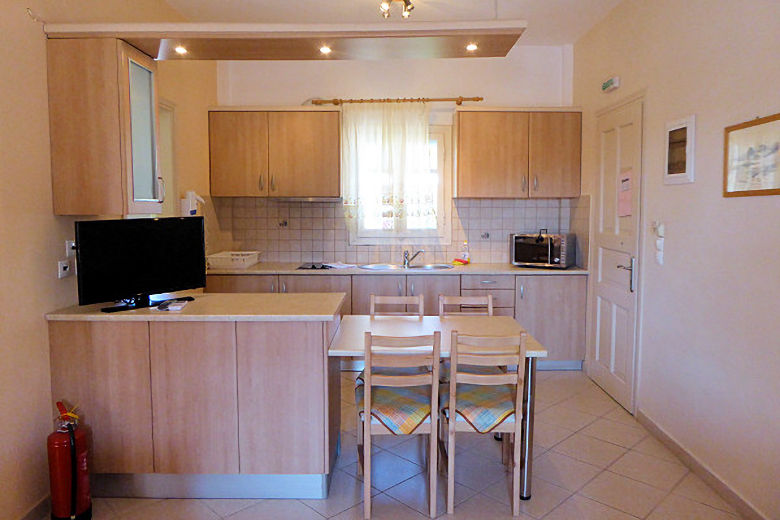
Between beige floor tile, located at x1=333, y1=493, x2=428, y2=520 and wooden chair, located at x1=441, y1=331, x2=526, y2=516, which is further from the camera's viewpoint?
beige floor tile, located at x1=333, y1=493, x2=428, y2=520

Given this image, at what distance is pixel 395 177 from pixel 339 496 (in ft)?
9.26

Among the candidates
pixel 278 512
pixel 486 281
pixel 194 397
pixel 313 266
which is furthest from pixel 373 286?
pixel 278 512

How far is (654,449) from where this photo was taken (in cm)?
311

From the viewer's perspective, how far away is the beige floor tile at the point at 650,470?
2.75m

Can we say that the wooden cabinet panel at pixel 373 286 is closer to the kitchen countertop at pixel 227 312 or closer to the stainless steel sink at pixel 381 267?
the stainless steel sink at pixel 381 267

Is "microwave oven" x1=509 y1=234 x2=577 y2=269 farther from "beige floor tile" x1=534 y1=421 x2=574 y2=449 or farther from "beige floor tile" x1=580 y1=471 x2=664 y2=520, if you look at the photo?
"beige floor tile" x1=580 y1=471 x2=664 y2=520

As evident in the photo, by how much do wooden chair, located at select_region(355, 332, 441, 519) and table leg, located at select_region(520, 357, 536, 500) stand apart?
438mm

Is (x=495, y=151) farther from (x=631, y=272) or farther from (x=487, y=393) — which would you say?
(x=487, y=393)

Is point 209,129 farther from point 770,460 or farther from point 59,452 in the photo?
point 770,460

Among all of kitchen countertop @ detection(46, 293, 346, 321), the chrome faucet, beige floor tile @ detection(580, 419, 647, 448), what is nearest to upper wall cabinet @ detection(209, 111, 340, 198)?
the chrome faucet

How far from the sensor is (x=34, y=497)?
2344 millimetres

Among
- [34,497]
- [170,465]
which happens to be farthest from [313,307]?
[34,497]

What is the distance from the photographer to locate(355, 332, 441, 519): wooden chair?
7.52ft

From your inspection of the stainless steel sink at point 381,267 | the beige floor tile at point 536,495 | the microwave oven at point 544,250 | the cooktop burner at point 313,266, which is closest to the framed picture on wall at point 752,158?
the beige floor tile at point 536,495
